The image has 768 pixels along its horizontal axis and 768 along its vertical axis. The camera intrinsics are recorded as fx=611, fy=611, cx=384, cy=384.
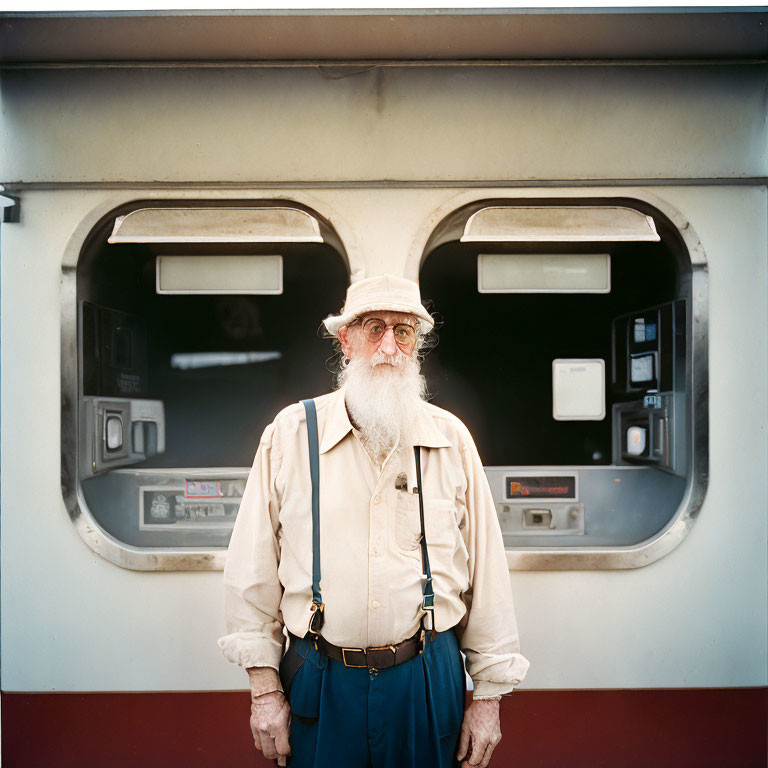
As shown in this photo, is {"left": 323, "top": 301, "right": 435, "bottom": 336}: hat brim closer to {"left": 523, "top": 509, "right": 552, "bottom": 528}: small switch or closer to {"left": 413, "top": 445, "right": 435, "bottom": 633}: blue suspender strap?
{"left": 413, "top": 445, "right": 435, "bottom": 633}: blue suspender strap

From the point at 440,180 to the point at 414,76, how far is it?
18.5 inches

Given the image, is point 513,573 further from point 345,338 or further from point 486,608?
point 345,338

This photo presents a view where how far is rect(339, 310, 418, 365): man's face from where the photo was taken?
1.87m

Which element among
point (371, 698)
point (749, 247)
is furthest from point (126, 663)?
point (749, 247)

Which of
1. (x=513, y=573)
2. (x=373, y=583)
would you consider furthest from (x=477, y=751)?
(x=513, y=573)

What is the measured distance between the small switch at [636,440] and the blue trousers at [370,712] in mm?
1784

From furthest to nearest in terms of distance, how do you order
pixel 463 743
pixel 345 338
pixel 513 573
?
pixel 513 573, pixel 345 338, pixel 463 743

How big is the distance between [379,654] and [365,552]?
0.89 feet

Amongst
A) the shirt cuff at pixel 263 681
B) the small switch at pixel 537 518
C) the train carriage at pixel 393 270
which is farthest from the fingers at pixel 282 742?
the small switch at pixel 537 518

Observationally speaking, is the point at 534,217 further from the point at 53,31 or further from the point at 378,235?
the point at 53,31

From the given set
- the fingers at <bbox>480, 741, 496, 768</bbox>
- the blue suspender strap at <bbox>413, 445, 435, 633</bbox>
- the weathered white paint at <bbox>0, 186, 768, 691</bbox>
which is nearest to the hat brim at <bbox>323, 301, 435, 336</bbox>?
the blue suspender strap at <bbox>413, 445, 435, 633</bbox>

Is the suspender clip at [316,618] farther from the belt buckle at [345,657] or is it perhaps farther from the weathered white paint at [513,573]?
the weathered white paint at [513,573]

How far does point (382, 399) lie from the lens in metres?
1.84

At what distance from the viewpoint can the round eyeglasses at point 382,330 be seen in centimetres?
189
